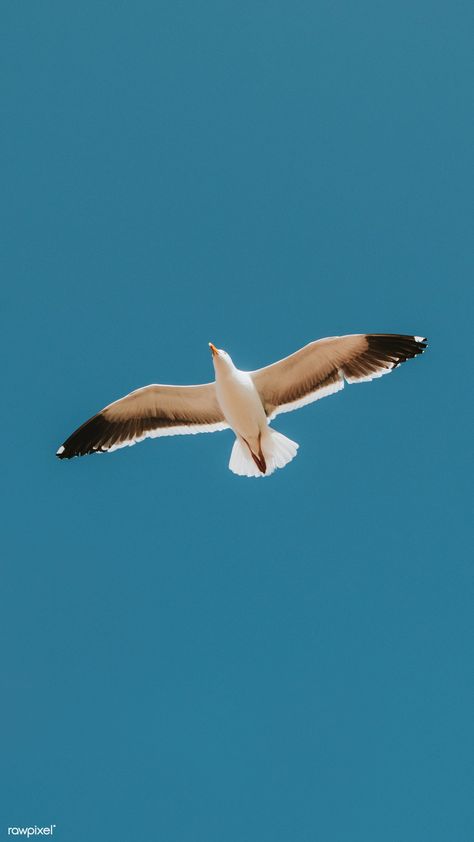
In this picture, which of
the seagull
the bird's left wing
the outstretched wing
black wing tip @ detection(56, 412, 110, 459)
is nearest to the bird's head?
the seagull

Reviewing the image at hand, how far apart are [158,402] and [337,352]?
6.55ft

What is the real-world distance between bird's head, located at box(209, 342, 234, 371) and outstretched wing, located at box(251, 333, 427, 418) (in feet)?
1.11

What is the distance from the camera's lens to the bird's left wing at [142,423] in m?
10.2

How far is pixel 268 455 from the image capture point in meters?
9.78

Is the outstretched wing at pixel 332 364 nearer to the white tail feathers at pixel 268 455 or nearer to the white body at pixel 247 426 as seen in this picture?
the white body at pixel 247 426

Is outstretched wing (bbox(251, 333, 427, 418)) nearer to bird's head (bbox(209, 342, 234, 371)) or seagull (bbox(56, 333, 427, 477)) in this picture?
seagull (bbox(56, 333, 427, 477))

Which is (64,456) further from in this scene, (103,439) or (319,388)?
(319,388)

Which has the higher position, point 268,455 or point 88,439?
point 88,439

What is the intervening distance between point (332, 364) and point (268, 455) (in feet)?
3.74

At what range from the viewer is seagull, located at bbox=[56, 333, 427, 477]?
9.51 metres

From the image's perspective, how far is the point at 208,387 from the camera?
9922 mm

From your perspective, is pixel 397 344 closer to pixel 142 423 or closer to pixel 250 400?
pixel 250 400

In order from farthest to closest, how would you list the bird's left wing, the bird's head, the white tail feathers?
the bird's left wing < the white tail feathers < the bird's head

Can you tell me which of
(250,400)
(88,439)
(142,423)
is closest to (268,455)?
(250,400)
